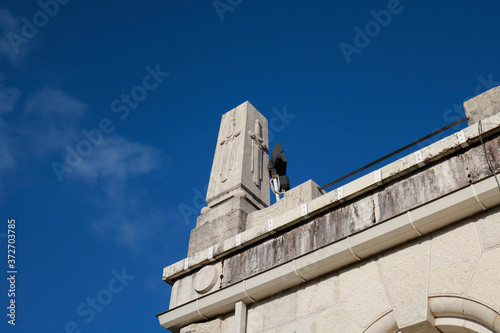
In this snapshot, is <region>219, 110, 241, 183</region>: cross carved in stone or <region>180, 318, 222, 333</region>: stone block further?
<region>219, 110, 241, 183</region>: cross carved in stone

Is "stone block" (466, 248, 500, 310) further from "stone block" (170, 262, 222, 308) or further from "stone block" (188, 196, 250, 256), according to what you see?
"stone block" (188, 196, 250, 256)

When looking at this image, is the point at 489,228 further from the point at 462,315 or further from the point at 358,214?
the point at 358,214

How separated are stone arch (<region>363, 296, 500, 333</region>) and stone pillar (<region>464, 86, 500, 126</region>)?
2.28 meters

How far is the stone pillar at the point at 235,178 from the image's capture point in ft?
30.6

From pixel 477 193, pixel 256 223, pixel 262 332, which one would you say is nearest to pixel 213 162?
pixel 256 223

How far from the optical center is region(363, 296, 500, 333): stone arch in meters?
6.03

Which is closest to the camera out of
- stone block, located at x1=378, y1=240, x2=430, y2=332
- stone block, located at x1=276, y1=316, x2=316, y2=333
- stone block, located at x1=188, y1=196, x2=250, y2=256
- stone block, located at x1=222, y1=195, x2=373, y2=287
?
stone block, located at x1=378, y1=240, x2=430, y2=332

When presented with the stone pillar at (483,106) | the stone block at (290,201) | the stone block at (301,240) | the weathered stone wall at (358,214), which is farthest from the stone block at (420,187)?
the stone block at (290,201)

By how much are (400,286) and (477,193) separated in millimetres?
1318

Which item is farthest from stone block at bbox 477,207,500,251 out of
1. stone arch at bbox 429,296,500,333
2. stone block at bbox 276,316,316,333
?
stone block at bbox 276,316,316,333

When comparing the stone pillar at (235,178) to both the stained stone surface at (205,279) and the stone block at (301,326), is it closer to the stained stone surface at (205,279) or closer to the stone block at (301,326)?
the stained stone surface at (205,279)

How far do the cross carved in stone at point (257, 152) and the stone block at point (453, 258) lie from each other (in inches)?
158

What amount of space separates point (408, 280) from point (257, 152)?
177 inches

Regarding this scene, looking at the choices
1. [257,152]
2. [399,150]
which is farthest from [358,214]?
[257,152]
